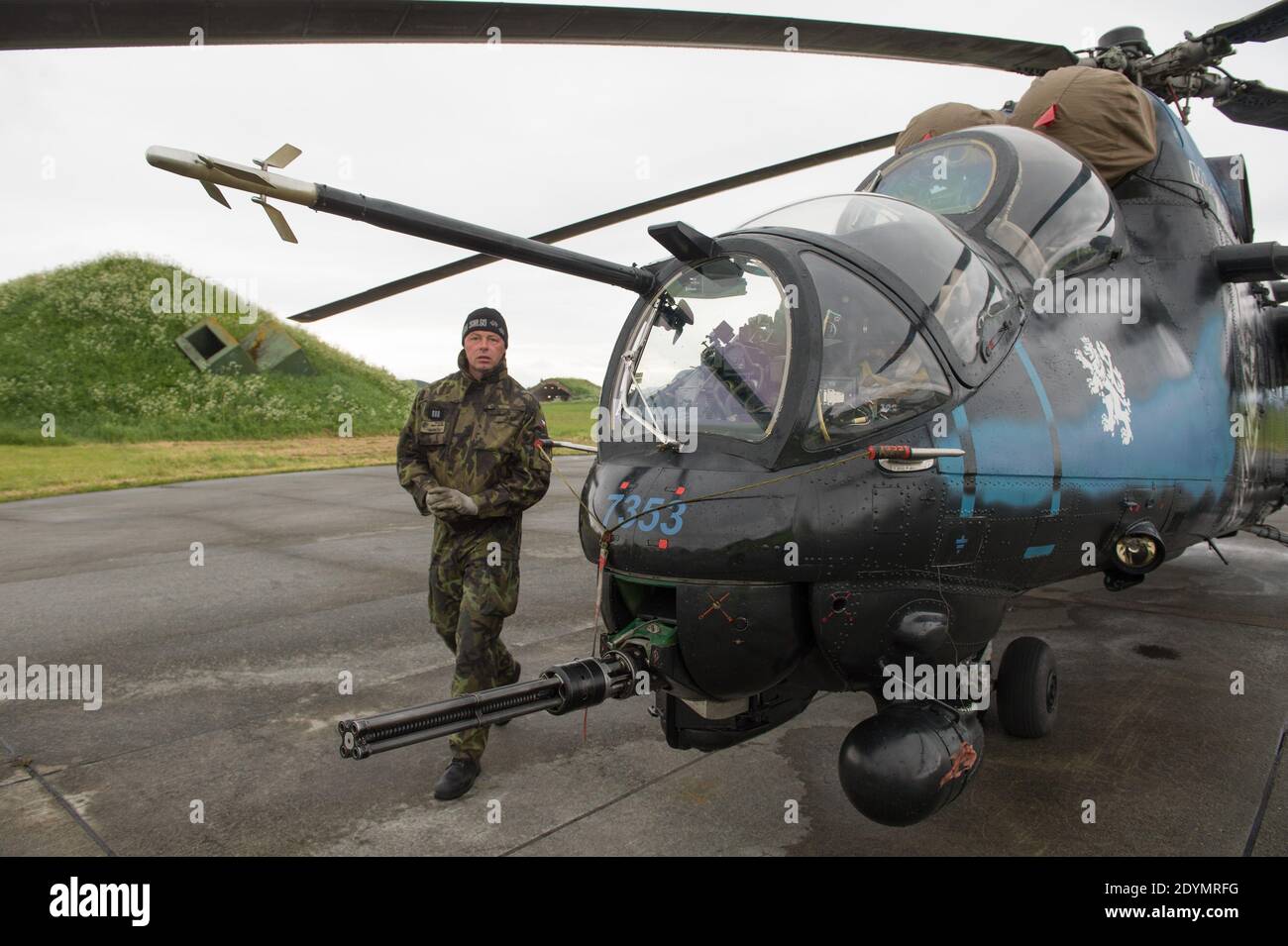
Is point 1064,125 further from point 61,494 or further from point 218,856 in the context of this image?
point 61,494

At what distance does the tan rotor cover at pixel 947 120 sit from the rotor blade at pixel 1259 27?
1.61 metres

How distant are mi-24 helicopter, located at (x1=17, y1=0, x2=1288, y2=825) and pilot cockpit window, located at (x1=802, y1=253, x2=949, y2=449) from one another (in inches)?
0.4

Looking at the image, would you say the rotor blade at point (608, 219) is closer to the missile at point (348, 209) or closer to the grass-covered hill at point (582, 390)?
the missile at point (348, 209)

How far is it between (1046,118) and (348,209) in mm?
4287

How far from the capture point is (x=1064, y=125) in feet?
16.6

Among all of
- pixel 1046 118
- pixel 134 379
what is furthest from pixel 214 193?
pixel 134 379

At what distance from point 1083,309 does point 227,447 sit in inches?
975

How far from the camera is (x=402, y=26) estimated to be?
9.30ft

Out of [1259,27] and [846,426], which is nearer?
[846,426]

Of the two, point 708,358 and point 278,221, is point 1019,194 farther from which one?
point 278,221

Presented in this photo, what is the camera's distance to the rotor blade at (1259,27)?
5.39m

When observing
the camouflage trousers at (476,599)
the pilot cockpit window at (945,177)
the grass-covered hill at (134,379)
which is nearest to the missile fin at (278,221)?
the camouflage trousers at (476,599)

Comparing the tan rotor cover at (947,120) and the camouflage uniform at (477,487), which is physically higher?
the tan rotor cover at (947,120)

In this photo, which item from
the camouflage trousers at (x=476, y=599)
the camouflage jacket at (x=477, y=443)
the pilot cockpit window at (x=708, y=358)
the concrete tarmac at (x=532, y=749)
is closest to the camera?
the pilot cockpit window at (x=708, y=358)
